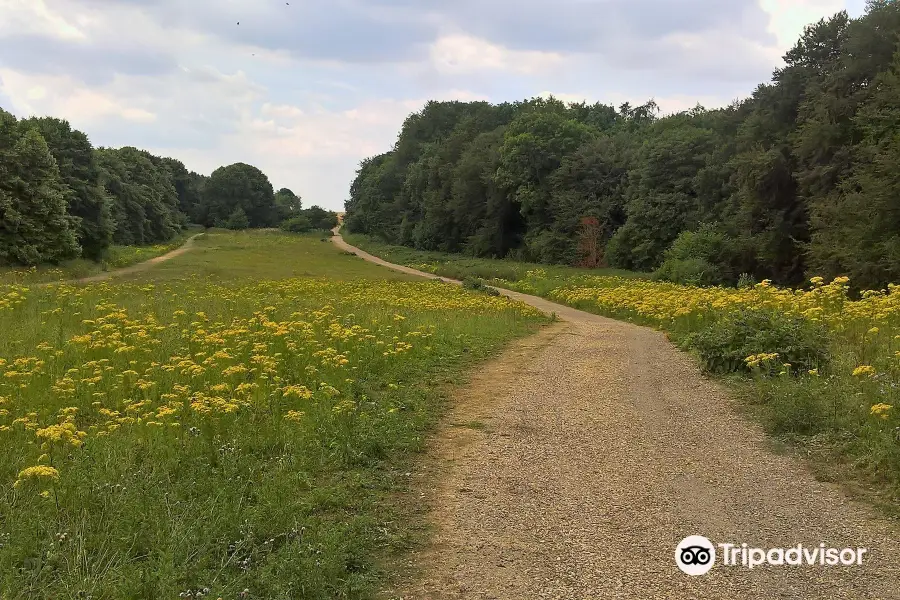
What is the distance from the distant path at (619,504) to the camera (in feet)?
13.6

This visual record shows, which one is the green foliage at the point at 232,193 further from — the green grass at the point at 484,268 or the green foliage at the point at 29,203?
the green foliage at the point at 29,203

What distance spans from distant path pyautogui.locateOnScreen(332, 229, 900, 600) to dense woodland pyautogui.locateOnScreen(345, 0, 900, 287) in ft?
60.2

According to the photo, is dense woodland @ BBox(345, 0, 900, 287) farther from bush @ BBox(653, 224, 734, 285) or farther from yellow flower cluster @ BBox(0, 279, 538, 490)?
yellow flower cluster @ BBox(0, 279, 538, 490)

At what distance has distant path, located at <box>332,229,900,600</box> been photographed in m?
4.14

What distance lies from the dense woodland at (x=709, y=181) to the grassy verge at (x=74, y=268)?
95.2 ft

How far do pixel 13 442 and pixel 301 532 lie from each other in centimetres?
332

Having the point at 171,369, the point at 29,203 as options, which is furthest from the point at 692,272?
the point at 29,203

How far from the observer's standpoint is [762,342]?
10.0 meters

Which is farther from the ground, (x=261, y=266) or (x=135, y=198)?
(x=135, y=198)

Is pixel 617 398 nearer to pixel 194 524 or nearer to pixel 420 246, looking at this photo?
pixel 194 524

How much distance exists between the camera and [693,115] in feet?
182

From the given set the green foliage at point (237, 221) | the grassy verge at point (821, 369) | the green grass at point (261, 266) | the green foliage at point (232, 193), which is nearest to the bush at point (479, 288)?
the green grass at point (261, 266)

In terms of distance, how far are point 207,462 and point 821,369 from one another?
26.7 ft

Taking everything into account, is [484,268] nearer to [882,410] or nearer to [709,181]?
[709,181]
